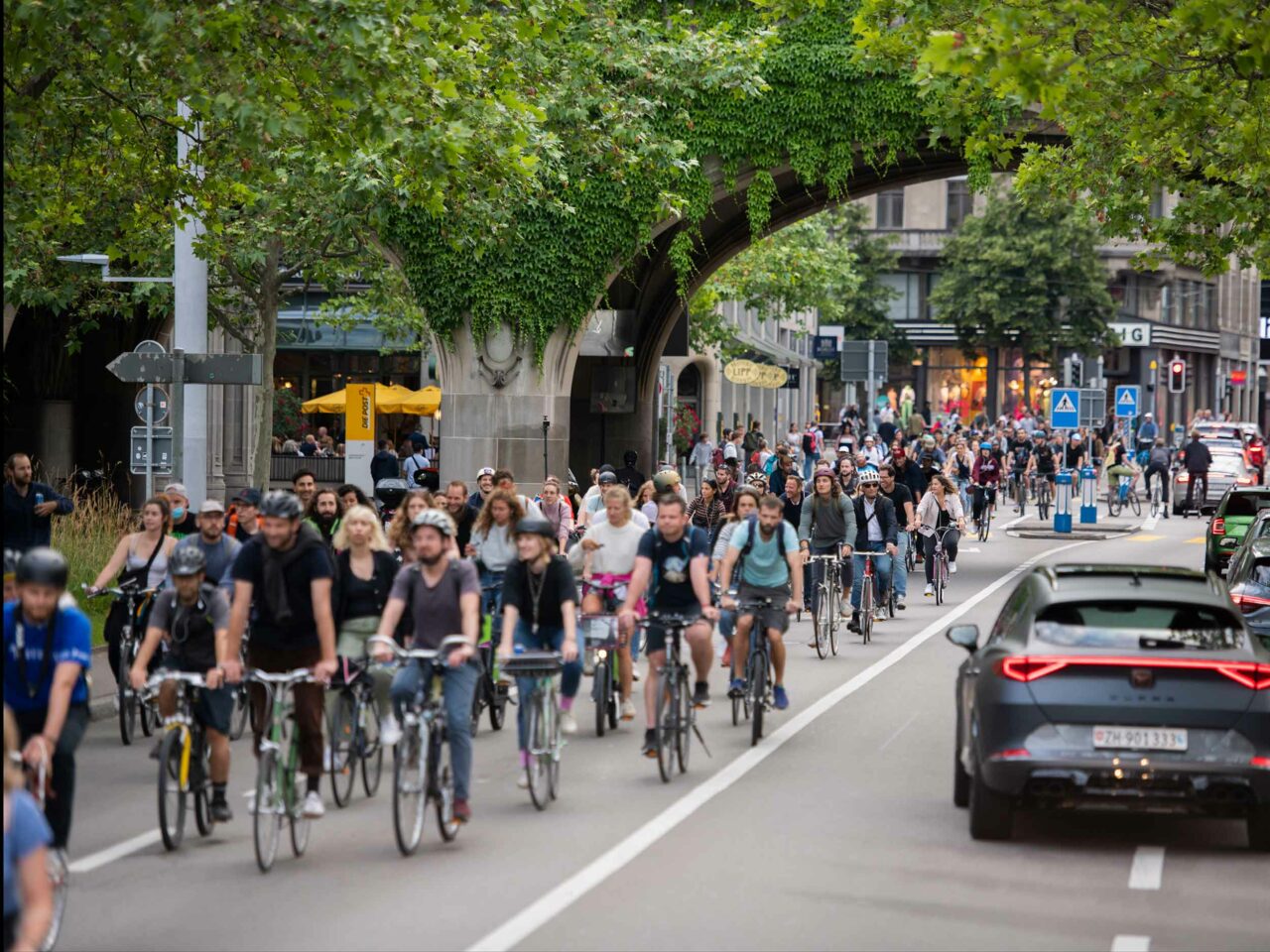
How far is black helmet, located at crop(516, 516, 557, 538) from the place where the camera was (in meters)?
11.6

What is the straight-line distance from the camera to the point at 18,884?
4.69m

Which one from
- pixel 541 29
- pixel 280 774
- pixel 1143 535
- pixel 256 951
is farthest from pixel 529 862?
pixel 1143 535

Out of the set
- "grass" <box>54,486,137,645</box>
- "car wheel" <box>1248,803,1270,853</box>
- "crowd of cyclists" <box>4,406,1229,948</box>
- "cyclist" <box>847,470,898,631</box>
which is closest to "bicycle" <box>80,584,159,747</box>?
"crowd of cyclists" <box>4,406,1229,948</box>

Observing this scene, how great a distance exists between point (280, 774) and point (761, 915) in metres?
2.46

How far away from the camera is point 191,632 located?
10.7m

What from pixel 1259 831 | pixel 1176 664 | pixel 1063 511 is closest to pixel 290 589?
pixel 1176 664

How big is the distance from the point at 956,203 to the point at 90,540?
75669 mm

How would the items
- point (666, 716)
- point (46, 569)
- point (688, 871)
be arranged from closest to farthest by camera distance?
point (46, 569) < point (688, 871) < point (666, 716)

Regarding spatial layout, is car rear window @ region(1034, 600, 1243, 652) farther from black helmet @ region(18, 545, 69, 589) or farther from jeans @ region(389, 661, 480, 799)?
black helmet @ region(18, 545, 69, 589)

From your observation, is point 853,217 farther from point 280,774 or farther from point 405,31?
point 280,774

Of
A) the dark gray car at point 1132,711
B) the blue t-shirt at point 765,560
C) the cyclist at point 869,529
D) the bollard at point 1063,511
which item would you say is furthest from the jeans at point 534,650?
the bollard at point 1063,511

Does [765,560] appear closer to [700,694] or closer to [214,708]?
[700,694]

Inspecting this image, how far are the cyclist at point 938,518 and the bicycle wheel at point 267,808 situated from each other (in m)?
16.1

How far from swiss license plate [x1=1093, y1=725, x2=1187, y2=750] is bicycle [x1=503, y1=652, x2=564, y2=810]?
115 inches
